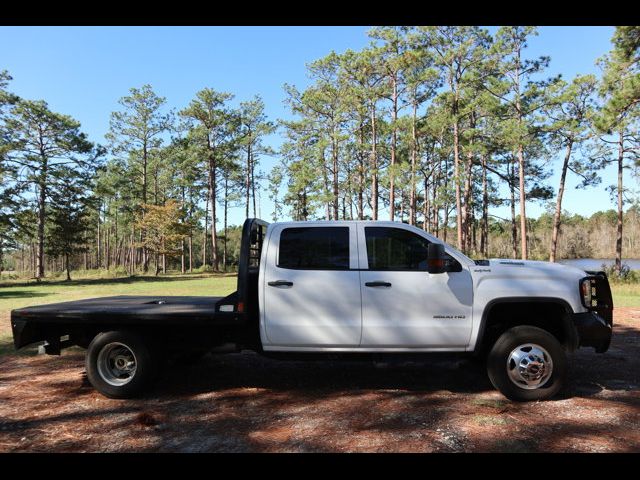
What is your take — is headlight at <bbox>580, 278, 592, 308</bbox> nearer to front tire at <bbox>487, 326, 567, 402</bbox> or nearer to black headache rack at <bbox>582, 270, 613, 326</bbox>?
black headache rack at <bbox>582, 270, 613, 326</bbox>

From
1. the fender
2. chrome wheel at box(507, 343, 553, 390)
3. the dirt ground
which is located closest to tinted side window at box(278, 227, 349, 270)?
the dirt ground

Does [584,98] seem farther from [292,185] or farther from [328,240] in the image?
[328,240]

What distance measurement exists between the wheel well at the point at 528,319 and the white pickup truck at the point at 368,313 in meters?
0.01

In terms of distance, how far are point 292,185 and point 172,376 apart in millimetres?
37122

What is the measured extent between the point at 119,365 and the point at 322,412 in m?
2.49

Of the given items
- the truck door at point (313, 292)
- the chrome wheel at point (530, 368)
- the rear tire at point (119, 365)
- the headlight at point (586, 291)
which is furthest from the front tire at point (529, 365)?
the rear tire at point (119, 365)

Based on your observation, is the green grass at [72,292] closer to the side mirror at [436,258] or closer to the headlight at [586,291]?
the side mirror at [436,258]

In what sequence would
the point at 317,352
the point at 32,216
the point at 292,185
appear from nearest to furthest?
1. the point at 317,352
2. the point at 32,216
3. the point at 292,185

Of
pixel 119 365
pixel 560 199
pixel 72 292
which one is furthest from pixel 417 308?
pixel 560 199

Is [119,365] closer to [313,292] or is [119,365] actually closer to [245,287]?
[245,287]

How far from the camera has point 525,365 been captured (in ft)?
14.8

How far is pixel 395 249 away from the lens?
4.84m

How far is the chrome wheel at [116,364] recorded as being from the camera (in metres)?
4.88
